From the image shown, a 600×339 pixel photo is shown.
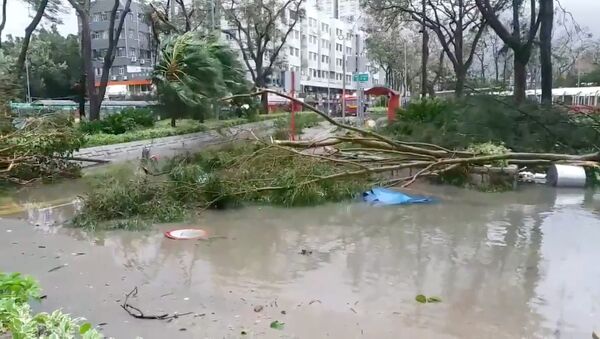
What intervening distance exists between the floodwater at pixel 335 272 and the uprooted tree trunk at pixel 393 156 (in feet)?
3.74

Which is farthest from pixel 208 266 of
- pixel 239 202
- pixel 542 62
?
pixel 542 62

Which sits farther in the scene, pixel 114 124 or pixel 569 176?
pixel 114 124

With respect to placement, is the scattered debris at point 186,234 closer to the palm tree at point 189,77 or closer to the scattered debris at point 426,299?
the scattered debris at point 426,299

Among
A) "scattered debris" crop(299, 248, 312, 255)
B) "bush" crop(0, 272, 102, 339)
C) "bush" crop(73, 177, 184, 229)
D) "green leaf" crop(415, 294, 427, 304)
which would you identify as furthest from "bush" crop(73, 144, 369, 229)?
"bush" crop(0, 272, 102, 339)

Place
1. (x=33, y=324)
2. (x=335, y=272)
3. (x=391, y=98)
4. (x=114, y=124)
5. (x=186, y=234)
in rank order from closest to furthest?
(x=33, y=324)
(x=335, y=272)
(x=186, y=234)
(x=114, y=124)
(x=391, y=98)

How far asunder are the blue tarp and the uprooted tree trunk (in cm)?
33

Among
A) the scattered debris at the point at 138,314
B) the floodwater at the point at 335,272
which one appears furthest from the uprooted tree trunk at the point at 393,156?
the scattered debris at the point at 138,314

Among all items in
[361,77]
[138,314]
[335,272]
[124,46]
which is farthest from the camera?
[124,46]

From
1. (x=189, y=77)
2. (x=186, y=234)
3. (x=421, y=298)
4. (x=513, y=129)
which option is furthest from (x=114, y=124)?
(x=421, y=298)

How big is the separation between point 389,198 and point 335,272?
13.7 feet

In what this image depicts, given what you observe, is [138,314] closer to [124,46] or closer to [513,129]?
[513,129]

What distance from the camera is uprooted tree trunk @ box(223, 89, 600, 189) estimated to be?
9844 millimetres

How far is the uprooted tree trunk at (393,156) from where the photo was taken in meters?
9.84

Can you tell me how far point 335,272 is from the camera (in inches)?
227
